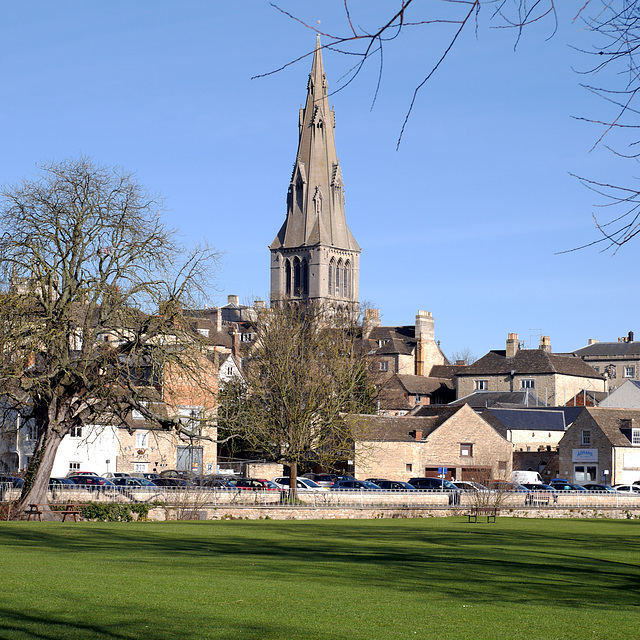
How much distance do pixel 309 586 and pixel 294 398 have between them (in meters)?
45.1

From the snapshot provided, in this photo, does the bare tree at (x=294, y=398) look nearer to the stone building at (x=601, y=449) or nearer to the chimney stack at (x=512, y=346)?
the stone building at (x=601, y=449)

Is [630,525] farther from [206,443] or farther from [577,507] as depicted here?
[206,443]

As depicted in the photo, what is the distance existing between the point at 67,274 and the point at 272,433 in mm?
23652

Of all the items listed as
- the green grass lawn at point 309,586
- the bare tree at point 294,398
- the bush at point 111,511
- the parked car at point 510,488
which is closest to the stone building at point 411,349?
the bare tree at point 294,398

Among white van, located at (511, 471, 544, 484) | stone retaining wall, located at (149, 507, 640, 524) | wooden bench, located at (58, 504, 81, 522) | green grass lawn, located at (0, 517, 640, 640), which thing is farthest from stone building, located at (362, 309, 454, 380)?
green grass lawn, located at (0, 517, 640, 640)

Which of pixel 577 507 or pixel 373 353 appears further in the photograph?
pixel 373 353

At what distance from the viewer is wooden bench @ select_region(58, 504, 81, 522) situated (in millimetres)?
40119

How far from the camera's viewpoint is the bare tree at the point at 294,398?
6166 cm

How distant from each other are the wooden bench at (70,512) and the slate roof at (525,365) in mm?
80485

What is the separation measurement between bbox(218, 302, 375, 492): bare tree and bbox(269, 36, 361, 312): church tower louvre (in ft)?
235

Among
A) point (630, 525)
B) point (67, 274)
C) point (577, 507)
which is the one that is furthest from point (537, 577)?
point (577, 507)

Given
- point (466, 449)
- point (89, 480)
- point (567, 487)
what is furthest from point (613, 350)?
point (89, 480)

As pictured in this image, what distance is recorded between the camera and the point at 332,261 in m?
154

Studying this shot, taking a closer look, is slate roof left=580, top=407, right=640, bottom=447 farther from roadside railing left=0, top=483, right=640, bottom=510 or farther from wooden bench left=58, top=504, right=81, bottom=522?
wooden bench left=58, top=504, right=81, bottom=522
